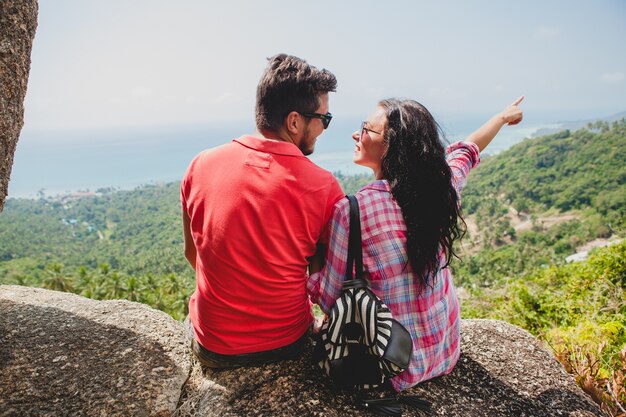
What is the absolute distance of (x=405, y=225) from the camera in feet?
5.85

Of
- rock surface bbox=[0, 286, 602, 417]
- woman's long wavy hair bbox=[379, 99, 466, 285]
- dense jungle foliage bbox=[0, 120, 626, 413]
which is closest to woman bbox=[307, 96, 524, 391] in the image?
woman's long wavy hair bbox=[379, 99, 466, 285]

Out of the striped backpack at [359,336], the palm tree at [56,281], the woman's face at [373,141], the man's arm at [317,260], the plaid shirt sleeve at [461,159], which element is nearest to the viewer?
the striped backpack at [359,336]

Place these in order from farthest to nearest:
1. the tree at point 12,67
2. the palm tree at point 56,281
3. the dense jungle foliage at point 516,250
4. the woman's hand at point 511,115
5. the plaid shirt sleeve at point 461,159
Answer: the palm tree at point 56,281
the dense jungle foliage at point 516,250
the woman's hand at point 511,115
the tree at point 12,67
the plaid shirt sleeve at point 461,159

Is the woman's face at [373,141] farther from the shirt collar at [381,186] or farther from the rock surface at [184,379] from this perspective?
the rock surface at [184,379]

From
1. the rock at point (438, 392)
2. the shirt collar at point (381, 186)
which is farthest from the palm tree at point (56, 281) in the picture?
the shirt collar at point (381, 186)

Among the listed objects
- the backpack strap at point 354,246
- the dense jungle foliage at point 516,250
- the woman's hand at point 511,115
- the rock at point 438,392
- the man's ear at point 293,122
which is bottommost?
the dense jungle foliage at point 516,250

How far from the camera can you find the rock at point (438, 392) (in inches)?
74.6

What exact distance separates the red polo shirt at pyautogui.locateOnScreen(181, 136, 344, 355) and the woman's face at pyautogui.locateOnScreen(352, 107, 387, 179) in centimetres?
28

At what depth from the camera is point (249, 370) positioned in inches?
82.4

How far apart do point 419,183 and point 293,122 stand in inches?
27.7

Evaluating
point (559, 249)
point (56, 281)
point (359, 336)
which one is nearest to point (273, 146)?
point (359, 336)

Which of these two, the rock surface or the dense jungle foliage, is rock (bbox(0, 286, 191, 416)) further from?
the dense jungle foliage

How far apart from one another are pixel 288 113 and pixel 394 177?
623 mm

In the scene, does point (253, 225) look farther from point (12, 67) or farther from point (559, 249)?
point (559, 249)
